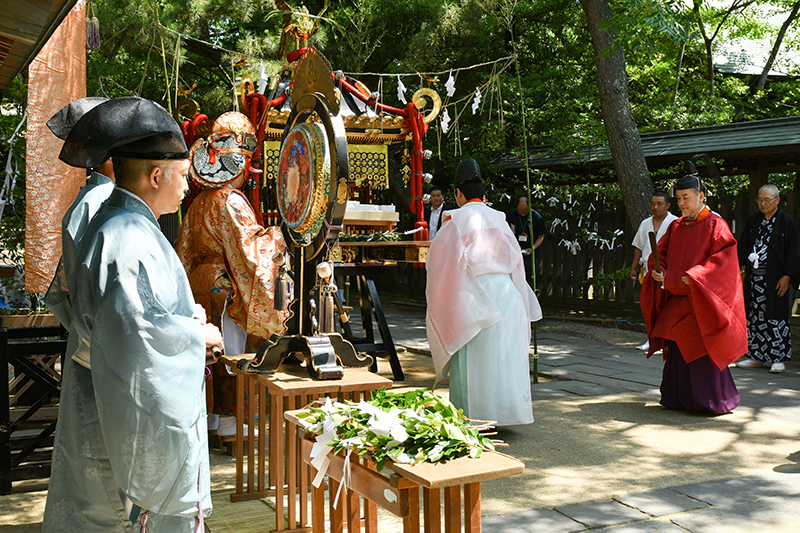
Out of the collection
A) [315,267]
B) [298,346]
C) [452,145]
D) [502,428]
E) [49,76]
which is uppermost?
[452,145]

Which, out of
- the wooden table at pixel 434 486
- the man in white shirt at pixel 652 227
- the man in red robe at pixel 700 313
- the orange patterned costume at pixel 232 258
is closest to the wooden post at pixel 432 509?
the wooden table at pixel 434 486

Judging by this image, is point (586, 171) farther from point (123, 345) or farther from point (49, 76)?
point (123, 345)

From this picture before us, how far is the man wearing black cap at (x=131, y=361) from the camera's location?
5.54ft

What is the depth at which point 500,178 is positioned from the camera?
42.2 feet

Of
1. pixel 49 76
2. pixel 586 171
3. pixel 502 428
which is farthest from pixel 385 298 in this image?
pixel 49 76

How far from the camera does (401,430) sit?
6.87 feet

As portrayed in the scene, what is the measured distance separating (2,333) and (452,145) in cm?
1003

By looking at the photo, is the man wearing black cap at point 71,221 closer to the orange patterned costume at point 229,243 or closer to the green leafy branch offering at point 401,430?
the green leafy branch offering at point 401,430

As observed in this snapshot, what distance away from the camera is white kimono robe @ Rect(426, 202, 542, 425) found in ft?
15.1

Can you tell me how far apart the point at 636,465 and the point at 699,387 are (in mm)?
1507

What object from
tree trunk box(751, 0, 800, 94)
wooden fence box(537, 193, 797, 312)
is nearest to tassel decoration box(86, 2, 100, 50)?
wooden fence box(537, 193, 797, 312)

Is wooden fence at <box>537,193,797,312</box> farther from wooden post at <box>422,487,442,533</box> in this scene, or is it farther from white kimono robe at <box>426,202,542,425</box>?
wooden post at <box>422,487,442,533</box>

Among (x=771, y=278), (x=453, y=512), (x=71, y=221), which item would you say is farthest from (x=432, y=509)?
(x=771, y=278)

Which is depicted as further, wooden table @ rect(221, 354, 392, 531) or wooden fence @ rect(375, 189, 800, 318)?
wooden fence @ rect(375, 189, 800, 318)
